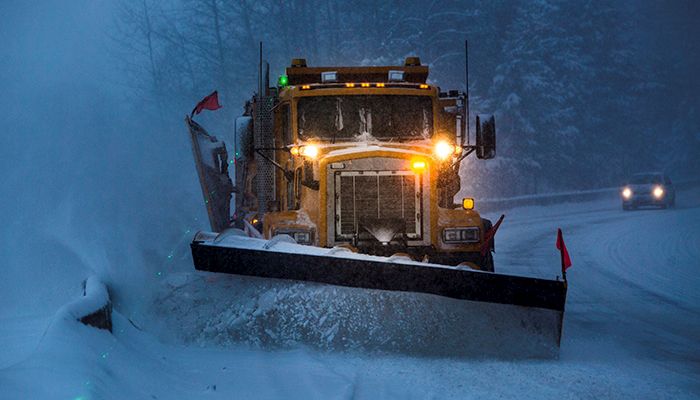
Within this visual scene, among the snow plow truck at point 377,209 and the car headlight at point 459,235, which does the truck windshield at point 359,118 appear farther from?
the car headlight at point 459,235

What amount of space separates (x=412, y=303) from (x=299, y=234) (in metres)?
2.18

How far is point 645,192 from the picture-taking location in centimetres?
3120

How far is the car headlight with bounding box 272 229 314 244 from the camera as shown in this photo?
7.80m

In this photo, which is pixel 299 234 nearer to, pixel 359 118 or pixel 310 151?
pixel 310 151

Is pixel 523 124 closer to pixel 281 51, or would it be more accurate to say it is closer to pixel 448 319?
pixel 281 51

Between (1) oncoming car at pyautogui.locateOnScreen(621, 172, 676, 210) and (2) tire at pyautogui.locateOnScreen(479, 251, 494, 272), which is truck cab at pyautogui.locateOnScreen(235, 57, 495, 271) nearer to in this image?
(2) tire at pyautogui.locateOnScreen(479, 251, 494, 272)

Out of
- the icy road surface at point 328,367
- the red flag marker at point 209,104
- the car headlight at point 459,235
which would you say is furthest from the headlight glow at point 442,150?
the red flag marker at point 209,104

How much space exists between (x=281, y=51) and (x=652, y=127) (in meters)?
26.8

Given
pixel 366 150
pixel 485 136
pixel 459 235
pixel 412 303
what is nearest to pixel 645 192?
pixel 485 136

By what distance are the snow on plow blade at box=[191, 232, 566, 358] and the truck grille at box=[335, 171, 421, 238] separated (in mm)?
Result: 1789

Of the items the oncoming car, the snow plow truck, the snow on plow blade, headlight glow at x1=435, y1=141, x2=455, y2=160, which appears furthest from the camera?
the oncoming car

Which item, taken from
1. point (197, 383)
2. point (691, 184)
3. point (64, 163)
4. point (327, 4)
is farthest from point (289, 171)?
point (691, 184)

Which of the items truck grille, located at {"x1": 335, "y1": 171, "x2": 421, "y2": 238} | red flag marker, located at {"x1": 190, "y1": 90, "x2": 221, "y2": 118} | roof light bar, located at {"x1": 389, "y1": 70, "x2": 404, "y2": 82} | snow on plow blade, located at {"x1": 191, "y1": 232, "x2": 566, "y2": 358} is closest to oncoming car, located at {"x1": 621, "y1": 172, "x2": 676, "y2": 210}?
red flag marker, located at {"x1": 190, "y1": 90, "x2": 221, "y2": 118}

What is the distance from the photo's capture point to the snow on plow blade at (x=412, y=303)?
5.63 meters
